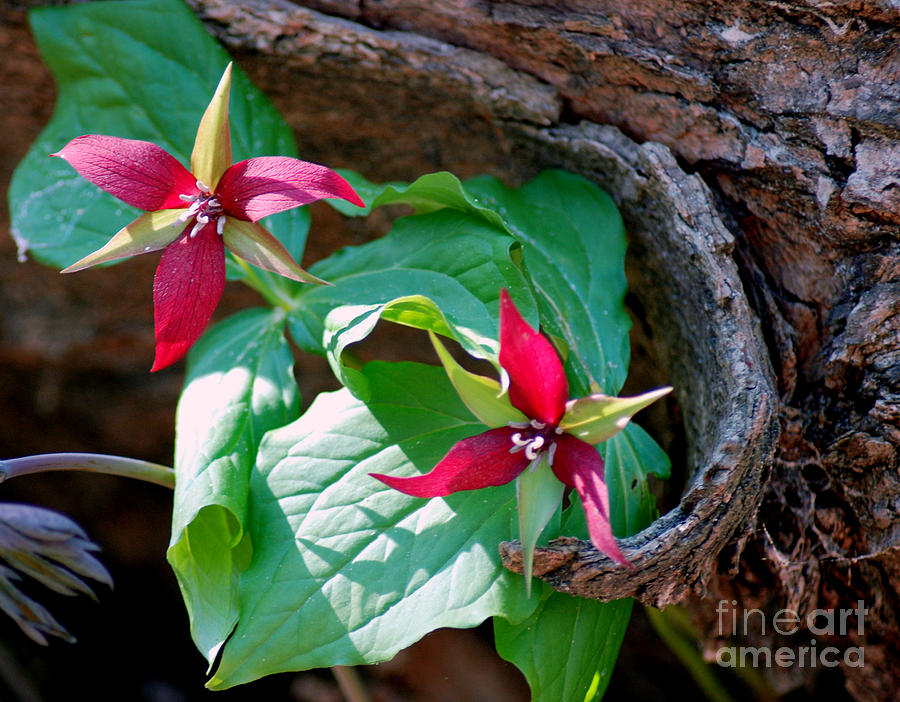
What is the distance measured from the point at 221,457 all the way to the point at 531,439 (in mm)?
531

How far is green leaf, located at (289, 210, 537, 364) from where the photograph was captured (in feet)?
3.63

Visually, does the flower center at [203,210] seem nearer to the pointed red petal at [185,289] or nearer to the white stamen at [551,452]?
the pointed red petal at [185,289]

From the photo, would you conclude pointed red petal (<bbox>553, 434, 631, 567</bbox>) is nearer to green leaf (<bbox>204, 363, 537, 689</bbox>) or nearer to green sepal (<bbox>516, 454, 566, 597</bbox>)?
green sepal (<bbox>516, 454, 566, 597</bbox>)

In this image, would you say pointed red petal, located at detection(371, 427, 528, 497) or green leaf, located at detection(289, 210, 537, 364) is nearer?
pointed red petal, located at detection(371, 427, 528, 497)

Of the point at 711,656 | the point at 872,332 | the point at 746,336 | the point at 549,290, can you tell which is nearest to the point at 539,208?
the point at 549,290

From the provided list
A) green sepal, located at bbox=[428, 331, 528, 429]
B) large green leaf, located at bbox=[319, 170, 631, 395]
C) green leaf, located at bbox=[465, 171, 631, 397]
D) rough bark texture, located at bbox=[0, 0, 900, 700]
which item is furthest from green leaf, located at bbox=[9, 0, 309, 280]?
green sepal, located at bbox=[428, 331, 528, 429]

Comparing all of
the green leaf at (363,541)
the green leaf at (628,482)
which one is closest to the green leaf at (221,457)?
the green leaf at (363,541)

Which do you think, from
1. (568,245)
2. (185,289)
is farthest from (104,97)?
(568,245)

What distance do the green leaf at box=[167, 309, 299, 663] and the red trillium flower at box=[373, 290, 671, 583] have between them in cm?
38

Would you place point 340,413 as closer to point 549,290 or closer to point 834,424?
point 549,290

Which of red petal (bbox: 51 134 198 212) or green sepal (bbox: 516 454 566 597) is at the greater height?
red petal (bbox: 51 134 198 212)

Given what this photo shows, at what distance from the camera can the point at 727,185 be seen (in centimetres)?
132

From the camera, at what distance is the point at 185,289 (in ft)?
3.37

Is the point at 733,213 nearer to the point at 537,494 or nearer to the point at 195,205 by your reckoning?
the point at 537,494
